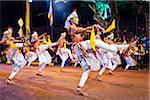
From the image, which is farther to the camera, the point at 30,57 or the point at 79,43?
the point at 30,57

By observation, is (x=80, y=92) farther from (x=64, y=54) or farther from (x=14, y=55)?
(x=14, y=55)

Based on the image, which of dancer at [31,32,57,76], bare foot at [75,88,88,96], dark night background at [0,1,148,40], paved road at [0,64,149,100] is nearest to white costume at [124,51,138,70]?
paved road at [0,64,149,100]

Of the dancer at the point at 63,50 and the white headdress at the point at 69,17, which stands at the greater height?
the white headdress at the point at 69,17


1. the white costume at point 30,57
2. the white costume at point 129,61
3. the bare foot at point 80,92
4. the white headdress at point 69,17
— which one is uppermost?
the white headdress at point 69,17

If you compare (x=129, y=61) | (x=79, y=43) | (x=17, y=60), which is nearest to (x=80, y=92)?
(x=79, y=43)

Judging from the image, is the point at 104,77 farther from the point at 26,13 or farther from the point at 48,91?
the point at 26,13

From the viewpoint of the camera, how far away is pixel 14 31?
4.64m

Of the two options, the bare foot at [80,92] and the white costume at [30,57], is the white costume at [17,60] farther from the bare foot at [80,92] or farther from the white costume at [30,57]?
the bare foot at [80,92]

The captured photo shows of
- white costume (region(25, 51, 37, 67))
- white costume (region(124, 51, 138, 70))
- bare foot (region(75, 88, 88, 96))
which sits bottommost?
bare foot (region(75, 88, 88, 96))

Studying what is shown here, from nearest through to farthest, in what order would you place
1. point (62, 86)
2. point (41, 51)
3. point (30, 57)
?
point (62, 86), point (30, 57), point (41, 51)

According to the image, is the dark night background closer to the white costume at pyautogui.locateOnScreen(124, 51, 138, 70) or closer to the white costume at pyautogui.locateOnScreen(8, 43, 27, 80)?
the white costume at pyautogui.locateOnScreen(8, 43, 27, 80)

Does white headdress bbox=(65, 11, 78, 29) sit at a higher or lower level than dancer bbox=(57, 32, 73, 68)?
higher

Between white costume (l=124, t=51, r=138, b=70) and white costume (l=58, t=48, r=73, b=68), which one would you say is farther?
white costume (l=124, t=51, r=138, b=70)

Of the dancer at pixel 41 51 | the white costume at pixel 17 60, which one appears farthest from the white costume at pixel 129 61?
the white costume at pixel 17 60
